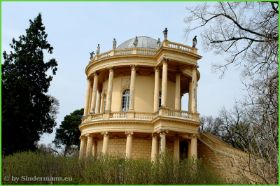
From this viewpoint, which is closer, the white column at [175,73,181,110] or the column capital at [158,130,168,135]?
the column capital at [158,130,168,135]

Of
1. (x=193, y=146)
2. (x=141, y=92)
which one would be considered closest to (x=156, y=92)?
(x=141, y=92)

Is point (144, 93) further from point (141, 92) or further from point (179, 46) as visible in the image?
point (179, 46)

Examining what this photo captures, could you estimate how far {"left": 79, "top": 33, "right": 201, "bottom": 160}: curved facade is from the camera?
27.0 meters

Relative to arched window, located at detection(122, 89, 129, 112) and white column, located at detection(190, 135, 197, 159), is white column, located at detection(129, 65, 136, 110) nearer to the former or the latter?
arched window, located at detection(122, 89, 129, 112)

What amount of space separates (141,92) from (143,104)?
3.91ft

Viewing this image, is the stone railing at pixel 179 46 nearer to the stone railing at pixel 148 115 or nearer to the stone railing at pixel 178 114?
the stone railing at pixel 178 114

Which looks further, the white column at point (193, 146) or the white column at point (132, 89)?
the white column at point (132, 89)

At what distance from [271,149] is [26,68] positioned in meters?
25.8

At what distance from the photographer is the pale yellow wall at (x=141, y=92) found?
3036cm

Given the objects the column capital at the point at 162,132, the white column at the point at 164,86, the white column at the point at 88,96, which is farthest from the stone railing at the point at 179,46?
the white column at the point at 88,96

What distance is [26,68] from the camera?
29.4m

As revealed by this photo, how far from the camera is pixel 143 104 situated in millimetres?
30344

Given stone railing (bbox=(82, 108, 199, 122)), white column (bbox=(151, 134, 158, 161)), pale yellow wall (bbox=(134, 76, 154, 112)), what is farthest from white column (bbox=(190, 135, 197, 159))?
pale yellow wall (bbox=(134, 76, 154, 112))

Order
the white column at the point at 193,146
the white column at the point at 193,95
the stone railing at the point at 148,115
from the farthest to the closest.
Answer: the white column at the point at 193,95, the white column at the point at 193,146, the stone railing at the point at 148,115
